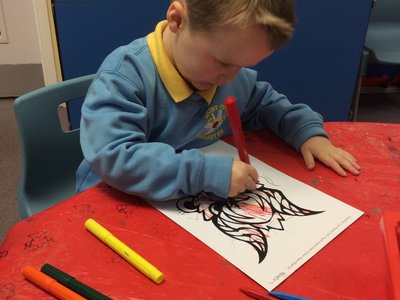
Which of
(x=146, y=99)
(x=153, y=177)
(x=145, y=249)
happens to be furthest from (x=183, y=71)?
(x=145, y=249)

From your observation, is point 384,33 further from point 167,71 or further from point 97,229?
point 97,229

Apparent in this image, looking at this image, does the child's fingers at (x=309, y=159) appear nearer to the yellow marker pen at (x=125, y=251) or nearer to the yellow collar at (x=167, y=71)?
the yellow collar at (x=167, y=71)

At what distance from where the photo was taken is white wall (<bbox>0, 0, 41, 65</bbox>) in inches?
81.7

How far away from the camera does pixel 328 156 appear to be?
733 mm

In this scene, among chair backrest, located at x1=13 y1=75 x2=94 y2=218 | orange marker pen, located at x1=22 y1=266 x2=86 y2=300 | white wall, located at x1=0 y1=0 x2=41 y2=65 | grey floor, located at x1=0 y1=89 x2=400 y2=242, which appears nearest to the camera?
orange marker pen, located at x1=22 y1=266 x2=86 y2=300

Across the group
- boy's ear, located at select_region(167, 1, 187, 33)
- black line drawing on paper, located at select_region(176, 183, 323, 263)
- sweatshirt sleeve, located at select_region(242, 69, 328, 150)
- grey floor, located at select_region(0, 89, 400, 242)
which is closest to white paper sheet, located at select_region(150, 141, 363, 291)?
black line drawing on paper, located at select_region(176, 183, 323, 263)

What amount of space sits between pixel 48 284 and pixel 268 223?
285 mm

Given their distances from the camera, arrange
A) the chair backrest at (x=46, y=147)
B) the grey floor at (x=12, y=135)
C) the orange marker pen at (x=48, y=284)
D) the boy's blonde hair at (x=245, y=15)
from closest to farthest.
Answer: the orange marker pen at (x=48, y=284)
the boy's blonde hair at (x=245, y=15)
the chair backrest at (x=46, y=147)
the grey floor at (x=12, y=135)

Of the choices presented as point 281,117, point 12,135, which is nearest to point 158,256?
point 281,117

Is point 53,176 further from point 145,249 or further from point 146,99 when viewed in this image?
point 145,249

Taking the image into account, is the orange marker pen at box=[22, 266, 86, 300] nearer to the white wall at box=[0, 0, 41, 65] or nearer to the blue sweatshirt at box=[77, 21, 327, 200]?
the blue sweatshirt at box=[77, 21, 327, 200]

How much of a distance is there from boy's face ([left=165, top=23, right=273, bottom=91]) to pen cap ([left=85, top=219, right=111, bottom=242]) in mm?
273

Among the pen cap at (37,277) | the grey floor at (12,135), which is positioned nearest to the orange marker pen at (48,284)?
the pen cap at (37,277)

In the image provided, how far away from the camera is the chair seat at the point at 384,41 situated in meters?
1.78
